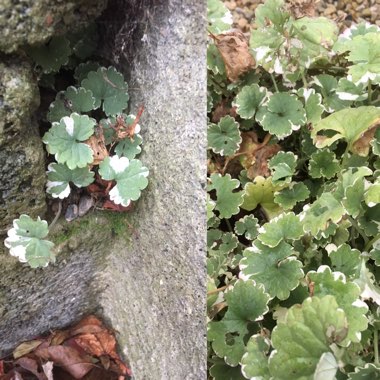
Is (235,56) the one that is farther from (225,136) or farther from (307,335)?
(307,335)

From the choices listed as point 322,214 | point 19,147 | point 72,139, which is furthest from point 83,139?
point 322,214

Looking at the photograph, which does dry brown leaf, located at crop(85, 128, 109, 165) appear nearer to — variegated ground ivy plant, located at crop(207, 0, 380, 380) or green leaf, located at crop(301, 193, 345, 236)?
variegated ground ivy plant, located at crop(207, 0, 380, 380)

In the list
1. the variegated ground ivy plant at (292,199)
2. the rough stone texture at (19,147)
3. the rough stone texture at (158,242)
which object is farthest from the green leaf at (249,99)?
the rough stone texture at (19,147)

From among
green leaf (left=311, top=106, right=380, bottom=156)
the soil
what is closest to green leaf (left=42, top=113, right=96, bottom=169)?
green leaf (left=311, top=106, right=380, bottom=156)

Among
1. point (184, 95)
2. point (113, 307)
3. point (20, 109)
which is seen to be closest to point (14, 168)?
point (20, 109)

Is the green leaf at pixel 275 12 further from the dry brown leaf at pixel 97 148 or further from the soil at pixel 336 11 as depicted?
the dry brown leaf at pixel 97 148

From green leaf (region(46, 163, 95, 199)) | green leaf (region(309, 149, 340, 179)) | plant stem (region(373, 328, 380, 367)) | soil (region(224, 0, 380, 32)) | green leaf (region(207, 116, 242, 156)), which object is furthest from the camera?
soil (region(224, 0, 380, 32))
